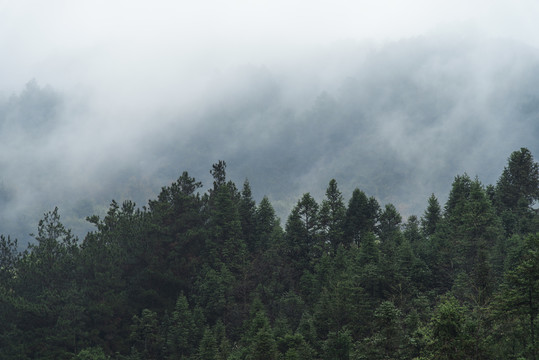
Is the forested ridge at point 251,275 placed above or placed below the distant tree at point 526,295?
above

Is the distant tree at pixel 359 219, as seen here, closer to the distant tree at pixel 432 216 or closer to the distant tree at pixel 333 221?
the distant tree at pixel 333 221

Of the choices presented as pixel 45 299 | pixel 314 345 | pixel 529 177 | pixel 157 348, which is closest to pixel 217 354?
pixel 314 345

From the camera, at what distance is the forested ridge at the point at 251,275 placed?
7125 cm

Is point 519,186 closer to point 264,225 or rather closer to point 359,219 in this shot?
point 359,219

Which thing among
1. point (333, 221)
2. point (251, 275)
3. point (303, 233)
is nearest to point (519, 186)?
point (333, 221)

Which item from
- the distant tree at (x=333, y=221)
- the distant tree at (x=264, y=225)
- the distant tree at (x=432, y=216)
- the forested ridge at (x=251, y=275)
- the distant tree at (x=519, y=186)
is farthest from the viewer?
the distant tree at (x=432, y=216)

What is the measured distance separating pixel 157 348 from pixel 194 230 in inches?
1013

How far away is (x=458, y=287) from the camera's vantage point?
6988 cm

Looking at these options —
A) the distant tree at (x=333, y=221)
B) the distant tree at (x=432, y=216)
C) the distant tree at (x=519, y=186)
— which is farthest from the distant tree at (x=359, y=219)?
the distant tree at (x=519, y=186)

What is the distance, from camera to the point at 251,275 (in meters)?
97.8

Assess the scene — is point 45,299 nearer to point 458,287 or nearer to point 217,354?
point 217,354

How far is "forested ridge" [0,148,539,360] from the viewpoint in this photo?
7125cm

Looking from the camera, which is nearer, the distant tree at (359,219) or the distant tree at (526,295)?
the distant tree at (526,295)

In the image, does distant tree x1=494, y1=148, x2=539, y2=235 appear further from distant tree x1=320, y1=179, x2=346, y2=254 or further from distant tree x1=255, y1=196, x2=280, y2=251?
distant tree x1=255, y1=196, x2=280, y2=251
